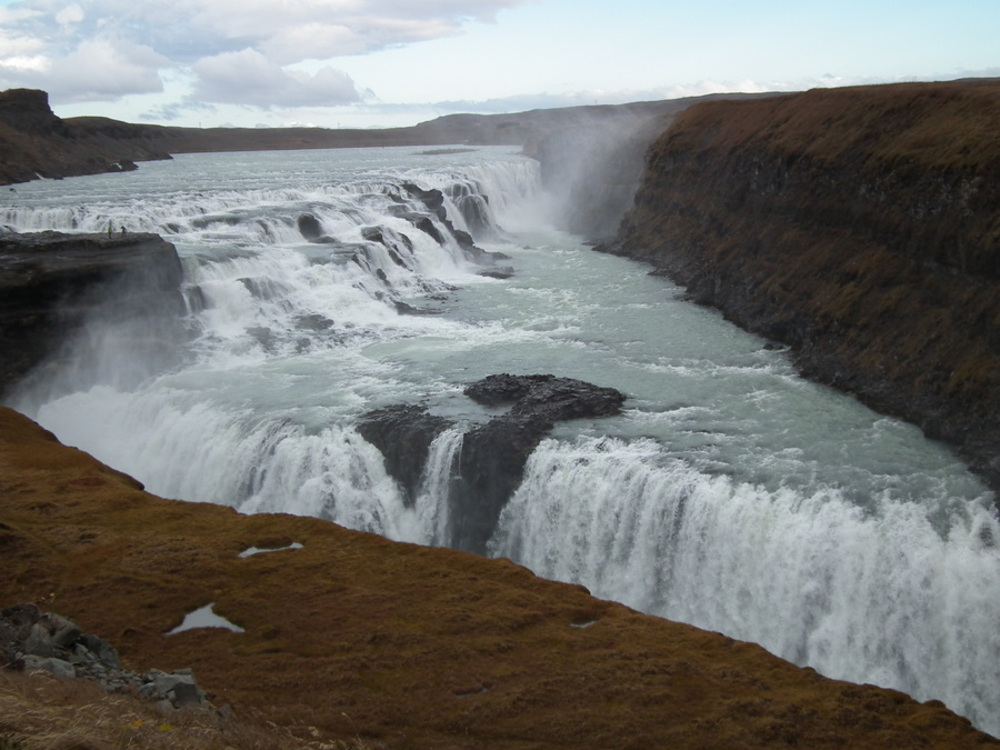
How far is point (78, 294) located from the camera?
88.8 ft

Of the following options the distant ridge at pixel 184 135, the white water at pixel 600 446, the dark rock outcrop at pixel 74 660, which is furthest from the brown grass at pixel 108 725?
the distant ridge at pixel 184 135

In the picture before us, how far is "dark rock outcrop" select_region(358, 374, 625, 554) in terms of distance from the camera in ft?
63.5

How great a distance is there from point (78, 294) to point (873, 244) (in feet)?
77.3

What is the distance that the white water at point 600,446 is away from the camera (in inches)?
597

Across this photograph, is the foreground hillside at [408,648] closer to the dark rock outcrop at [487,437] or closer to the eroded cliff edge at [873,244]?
the dark rock outcrop at [487,437]

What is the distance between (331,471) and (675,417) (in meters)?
8.03

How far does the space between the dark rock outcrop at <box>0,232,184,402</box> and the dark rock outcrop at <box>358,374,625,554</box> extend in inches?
413

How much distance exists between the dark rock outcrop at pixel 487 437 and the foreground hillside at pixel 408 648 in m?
4.41

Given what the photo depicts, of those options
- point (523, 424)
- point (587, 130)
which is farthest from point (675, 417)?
point (587, 130)

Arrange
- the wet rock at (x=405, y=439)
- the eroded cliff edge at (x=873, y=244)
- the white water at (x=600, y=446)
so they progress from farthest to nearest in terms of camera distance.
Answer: the eroded cliff edge at (x=873, y=244) < the wet rock at (x=405, y=439) < the white water at (x=600, y=446)

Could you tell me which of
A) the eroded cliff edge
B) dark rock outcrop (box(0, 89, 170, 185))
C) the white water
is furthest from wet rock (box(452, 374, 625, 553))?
dark rock outcrop (box(0, 89, 170, 185))

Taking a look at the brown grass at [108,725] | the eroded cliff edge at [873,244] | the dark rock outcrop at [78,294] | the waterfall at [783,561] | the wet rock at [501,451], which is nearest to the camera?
Answer: the brown grass at [108,725]

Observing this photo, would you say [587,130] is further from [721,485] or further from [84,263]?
[721,485]

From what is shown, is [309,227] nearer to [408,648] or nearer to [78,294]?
[78,294]
